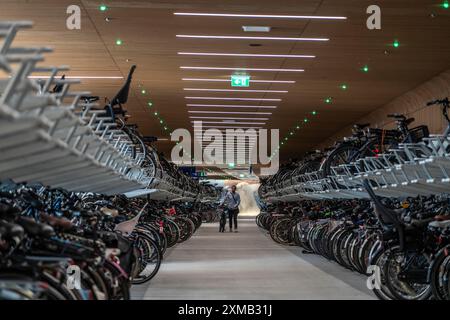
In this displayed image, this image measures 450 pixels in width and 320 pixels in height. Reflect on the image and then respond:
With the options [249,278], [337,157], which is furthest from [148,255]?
[337,157]

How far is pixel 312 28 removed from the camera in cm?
1212

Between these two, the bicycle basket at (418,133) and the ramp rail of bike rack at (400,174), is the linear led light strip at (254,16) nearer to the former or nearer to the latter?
the ramp rail of bike rack at (400,174)

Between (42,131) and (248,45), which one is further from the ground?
(248,45)

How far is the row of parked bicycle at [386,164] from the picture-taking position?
290 inches

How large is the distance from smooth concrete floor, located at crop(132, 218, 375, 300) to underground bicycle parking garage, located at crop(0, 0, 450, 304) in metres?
0.04

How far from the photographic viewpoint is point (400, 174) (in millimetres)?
8562

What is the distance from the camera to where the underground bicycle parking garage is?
4.76m

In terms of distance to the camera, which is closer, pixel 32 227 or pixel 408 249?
pixel 32 227

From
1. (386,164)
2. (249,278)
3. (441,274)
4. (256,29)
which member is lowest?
(441,274)

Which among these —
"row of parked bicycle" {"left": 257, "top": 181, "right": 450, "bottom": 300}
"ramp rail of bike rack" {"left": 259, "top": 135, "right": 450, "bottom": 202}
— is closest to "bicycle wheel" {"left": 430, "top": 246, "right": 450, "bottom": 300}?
"row of parked bicycle" {"left": 257, "top": 181, "right": 450, "bottom": 300}

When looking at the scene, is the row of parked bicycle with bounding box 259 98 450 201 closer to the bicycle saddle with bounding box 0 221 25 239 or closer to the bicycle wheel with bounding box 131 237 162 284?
the bicycle wheel with bounding box 131 237 162 284

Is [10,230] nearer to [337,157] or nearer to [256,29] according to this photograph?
[256,29]

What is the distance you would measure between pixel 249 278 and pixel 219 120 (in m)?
15.0

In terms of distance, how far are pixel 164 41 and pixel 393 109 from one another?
29.9 feet
